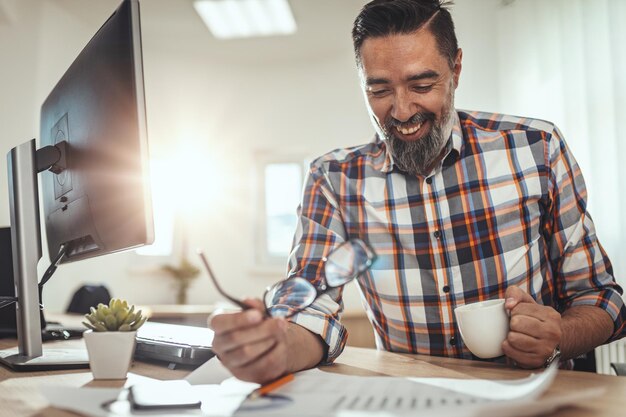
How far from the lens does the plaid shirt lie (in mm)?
1131


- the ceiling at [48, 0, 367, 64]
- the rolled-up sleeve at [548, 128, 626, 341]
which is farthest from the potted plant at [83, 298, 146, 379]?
the ceiling at [48, 0, 367, 64]

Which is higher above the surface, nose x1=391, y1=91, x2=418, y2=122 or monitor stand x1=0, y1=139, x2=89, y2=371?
nose x1=391, y1=91, x2=418, y2=122

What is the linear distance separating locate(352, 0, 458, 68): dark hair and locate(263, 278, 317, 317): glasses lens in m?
0.59

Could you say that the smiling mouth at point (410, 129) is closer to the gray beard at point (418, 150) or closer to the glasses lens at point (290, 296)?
the gray beard at point (418, 150)

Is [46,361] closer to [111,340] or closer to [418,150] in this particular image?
[111,340]

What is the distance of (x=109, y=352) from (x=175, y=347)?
129mm

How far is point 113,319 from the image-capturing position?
80 cm

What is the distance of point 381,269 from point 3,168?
2.67m

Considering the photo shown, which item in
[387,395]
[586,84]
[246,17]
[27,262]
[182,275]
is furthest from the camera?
[182,275]

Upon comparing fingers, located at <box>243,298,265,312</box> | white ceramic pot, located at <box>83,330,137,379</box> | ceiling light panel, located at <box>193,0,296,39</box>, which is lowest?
white ceramic pot, located at <box>83,330,137,379</box>

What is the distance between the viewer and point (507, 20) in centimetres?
303

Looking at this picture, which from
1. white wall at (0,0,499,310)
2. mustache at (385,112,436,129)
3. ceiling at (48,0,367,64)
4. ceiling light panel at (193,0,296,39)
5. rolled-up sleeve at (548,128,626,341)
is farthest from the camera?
white wall at (0,0,499,310)

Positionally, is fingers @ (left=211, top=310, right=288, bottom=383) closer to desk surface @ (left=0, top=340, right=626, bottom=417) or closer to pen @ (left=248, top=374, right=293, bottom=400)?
pen @ (left=248, top=374, right=293, bottom=400)

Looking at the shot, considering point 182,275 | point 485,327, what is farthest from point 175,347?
point 182,275
